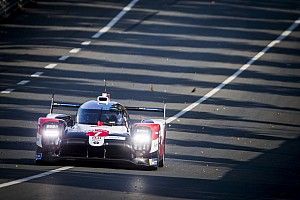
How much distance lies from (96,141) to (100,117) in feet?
4.91

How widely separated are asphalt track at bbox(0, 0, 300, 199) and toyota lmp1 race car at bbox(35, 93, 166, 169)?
1.05 feet

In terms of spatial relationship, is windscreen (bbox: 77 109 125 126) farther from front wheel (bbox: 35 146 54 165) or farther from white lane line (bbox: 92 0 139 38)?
white lane line (bbox: 92 0 139 38)

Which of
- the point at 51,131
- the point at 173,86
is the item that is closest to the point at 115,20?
the point at 173,86

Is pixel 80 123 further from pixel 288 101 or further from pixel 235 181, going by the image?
pixel 288 101

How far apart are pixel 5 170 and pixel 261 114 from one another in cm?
1545

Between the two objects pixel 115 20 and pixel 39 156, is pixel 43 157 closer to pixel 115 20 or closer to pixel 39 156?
pixel 39 156

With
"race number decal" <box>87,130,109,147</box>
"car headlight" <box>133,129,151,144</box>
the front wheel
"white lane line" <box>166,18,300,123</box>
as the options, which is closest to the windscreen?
"car headlight" <box>133,129,151,144</box>

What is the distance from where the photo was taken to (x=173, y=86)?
45656 mm

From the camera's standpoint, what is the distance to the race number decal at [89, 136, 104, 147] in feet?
92.3

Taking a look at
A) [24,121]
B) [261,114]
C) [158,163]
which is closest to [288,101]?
[261,114]

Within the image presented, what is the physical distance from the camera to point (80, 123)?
29500 millimetres

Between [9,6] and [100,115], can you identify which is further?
[9,6]

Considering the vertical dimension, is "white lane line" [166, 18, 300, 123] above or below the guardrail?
below

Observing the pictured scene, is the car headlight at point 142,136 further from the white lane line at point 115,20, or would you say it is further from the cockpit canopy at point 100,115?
the white lane line at point 115,20
